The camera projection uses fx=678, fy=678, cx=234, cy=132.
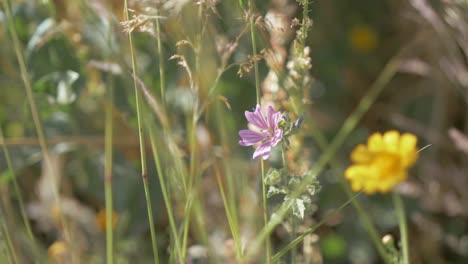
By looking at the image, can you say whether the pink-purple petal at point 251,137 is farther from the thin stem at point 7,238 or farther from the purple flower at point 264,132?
the thin stem at point 7,238

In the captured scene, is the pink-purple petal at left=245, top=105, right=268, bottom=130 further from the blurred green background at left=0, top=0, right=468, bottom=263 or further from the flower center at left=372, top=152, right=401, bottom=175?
the blurred green background at left=0, top=0, right=468, bottom=263

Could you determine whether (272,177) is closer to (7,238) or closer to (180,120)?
(7,238)

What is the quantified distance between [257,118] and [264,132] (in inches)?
1.1

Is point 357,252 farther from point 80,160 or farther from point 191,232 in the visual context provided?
point 80,160

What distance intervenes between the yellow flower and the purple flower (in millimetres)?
89

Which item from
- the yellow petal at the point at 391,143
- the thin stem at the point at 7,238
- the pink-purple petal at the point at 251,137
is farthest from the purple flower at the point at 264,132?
the thin stem at the point at 7,238

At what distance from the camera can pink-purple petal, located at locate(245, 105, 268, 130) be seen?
663 millimetres

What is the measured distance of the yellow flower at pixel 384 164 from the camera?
1.86ft

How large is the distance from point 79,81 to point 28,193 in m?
0.46

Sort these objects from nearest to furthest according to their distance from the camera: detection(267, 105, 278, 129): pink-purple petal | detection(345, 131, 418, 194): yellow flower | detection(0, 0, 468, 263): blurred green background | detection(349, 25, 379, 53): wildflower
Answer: detection(345, 131, 418, 194): yellow flower → detection(267, 105, 278, 129): pink-purple petal → detection(0, 0, 468, 263): blurred green background → detection(349, 25, 379, 53): wildflower

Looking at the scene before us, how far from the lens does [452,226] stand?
4.51 feet

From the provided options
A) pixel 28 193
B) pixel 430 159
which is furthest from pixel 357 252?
pixel 28 193

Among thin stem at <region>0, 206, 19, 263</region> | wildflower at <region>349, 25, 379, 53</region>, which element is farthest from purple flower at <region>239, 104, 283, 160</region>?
wildflower at <region>349, 25, 379, 53</region>

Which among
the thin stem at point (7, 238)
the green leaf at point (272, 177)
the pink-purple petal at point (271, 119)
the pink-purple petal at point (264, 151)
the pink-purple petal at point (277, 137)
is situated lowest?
the thin stem at point (7, 238)
